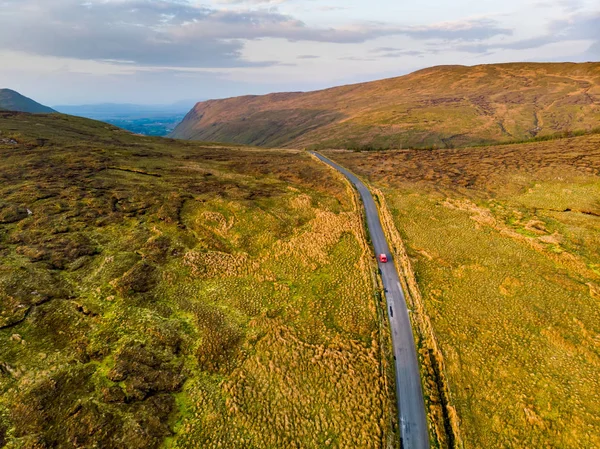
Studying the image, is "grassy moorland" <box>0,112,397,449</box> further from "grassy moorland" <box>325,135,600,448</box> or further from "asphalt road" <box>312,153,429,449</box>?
"grassy moorland" <box>325,135,600,448</box>

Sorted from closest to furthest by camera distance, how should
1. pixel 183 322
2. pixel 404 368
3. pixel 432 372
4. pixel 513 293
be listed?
pixel 432 372
pixel 404 368
pixel 183 322
pixel 513 293

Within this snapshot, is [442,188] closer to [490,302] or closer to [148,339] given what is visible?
[490,302]

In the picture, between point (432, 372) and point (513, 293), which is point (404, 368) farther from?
point (513, 293)

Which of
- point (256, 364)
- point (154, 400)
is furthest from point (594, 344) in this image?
point (154, 400)

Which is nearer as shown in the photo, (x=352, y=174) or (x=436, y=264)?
(x=436, y=264)

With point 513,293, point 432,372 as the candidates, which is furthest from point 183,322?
point 513,293

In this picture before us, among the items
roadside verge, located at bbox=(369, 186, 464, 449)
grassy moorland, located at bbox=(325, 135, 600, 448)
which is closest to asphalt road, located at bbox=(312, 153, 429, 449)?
roadside verge, located at bbox=(369, 186, 464, 449)
